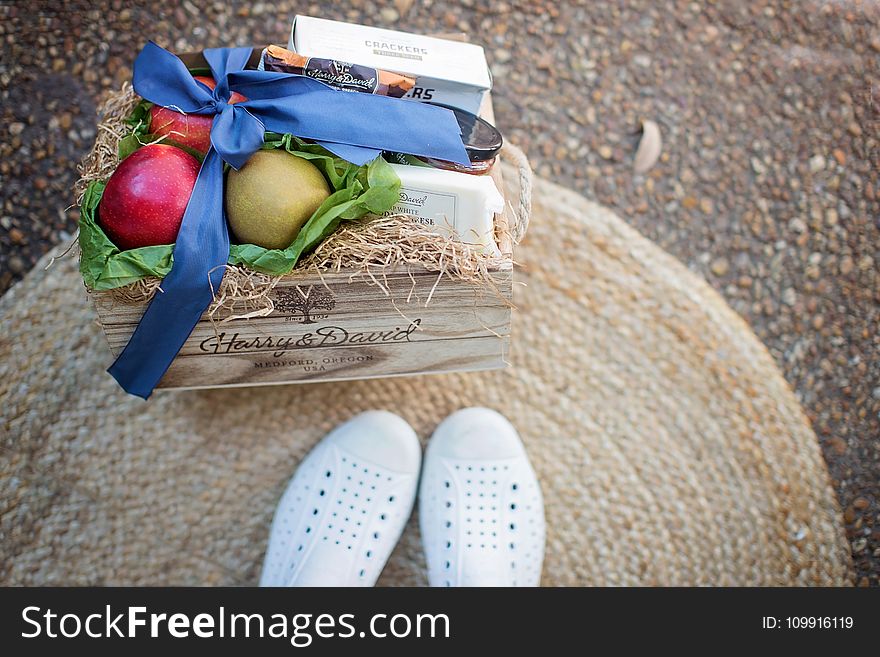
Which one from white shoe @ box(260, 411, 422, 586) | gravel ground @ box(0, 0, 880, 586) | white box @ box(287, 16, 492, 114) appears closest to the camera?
white box @ box(287, 16, 492, 114)

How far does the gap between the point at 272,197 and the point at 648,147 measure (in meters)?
0.86

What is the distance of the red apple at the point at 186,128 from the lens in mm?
931

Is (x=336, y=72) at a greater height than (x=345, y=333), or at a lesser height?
greater

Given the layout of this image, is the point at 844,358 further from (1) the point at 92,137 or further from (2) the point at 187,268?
(1) the point at 92,137

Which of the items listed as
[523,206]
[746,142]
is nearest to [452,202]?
[523,206]

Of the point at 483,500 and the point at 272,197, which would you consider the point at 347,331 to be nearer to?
the point at 272,197

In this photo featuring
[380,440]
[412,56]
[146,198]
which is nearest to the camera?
[146,198]

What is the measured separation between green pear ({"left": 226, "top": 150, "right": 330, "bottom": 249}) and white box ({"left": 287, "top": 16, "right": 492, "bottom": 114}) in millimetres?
178

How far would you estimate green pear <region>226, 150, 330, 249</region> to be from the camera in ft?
2.86

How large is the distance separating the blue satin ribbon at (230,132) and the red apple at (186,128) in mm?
13

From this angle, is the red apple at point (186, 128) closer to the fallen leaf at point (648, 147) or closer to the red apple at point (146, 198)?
the red apple at point (146, 198)

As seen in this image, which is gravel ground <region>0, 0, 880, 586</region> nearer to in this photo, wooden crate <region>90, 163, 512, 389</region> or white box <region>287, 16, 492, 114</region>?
white box <region>287, 16, 492, 114</region>

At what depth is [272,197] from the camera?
2.86ft

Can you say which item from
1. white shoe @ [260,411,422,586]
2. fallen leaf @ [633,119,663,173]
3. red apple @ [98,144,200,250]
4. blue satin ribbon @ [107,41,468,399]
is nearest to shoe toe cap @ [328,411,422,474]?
white shoe @ [260,411,422,586]
